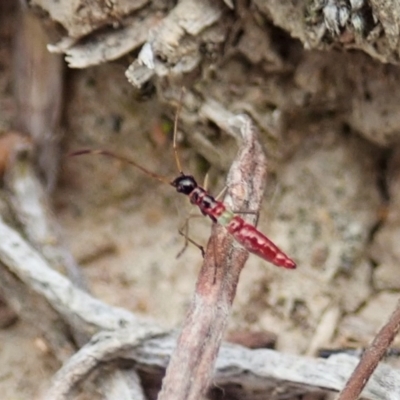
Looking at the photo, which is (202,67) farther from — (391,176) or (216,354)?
(216,354)

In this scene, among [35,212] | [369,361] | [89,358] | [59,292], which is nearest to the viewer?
[369,361]

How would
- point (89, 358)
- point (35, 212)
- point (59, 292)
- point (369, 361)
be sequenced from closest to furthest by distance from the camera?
point (369, 361) < point (89, 358) < point (59, 292) < point (35, 212)

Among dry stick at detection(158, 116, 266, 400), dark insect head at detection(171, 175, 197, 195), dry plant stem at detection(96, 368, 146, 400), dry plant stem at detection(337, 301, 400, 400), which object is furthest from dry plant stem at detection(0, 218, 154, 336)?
dry plant stem at detection(337, 301, 400, 400)

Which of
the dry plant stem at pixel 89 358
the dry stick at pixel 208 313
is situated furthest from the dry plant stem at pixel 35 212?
the dry stick at pixel 208 313

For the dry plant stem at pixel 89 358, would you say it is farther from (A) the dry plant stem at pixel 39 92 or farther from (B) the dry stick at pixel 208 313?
(A) the dry plant stem at pixel 39 92

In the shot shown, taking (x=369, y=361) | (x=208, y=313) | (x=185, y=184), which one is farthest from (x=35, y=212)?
(x=369, y=361)

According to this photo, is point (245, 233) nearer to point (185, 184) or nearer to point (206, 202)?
point (206, 202)

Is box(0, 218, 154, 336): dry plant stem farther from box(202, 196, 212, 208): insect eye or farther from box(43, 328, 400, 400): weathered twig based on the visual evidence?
box(202, 196, 212, 208): insect eye

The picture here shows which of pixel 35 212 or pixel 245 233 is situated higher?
pixel 245 233
